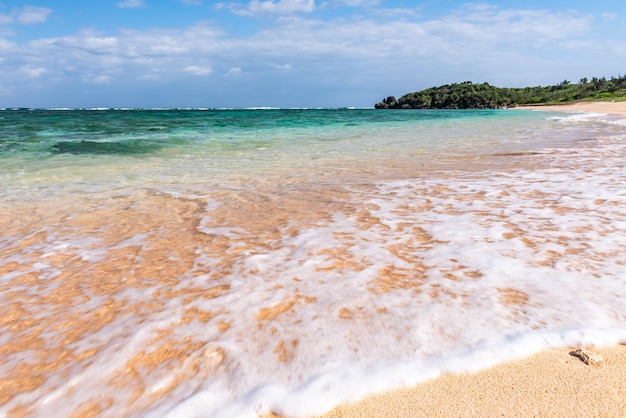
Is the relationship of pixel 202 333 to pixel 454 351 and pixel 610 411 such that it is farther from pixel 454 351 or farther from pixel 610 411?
pixel 610 411

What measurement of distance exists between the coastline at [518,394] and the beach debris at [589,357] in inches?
0.7

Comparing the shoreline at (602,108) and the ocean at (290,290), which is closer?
the ocean at (290,290)

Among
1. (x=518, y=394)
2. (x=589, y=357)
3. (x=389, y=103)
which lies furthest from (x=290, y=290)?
(x=389, y=103)

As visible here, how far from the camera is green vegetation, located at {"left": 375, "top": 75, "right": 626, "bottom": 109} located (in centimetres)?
5844

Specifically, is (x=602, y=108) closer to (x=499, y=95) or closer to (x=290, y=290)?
(x=290, y=290)

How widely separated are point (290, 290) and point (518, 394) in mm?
1366

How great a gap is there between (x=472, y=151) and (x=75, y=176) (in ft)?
26.8

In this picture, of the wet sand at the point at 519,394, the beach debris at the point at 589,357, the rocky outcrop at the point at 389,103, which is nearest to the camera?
the wet sand at the point at 519,394

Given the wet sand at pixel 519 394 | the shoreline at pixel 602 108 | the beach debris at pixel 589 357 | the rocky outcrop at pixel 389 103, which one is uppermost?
the rocky outcrop at pixel 389 103

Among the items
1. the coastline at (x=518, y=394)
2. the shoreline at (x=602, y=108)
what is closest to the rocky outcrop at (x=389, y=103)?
the shoreline at (x=602, y=108)

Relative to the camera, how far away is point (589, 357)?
5.88 ft

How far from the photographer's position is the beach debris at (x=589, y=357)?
5.79 feet

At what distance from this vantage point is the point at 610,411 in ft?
4.91

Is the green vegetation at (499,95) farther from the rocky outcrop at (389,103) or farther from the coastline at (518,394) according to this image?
the coastline at (518,394)
